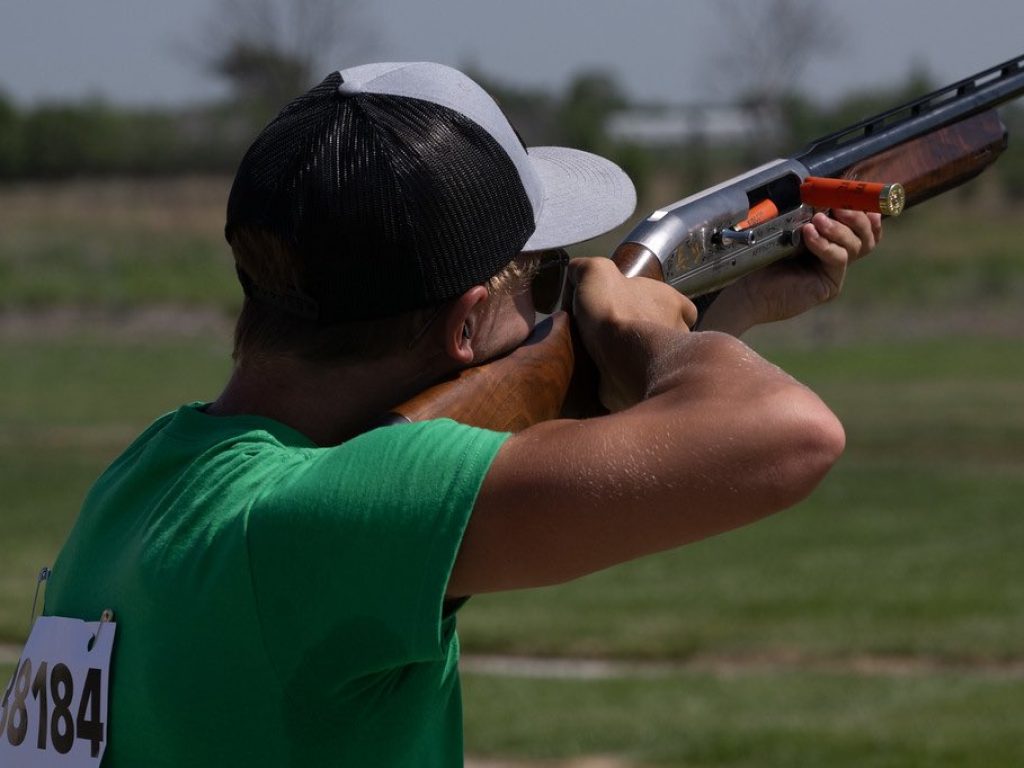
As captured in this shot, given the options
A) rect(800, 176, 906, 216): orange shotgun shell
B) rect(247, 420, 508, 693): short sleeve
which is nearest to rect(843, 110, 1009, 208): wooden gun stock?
rect(800, 176, 906, 216): orange shotgun shell

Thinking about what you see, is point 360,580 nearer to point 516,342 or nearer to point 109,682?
point 109,682

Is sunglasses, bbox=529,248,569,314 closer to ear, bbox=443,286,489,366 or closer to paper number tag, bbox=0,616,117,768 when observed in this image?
ear, bbox=443,286,489,366

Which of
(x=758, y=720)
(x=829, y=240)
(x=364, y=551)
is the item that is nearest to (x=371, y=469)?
(x=364, y=551)

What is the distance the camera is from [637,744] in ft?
24.0

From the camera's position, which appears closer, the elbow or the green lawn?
the elbow

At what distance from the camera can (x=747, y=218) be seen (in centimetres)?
305

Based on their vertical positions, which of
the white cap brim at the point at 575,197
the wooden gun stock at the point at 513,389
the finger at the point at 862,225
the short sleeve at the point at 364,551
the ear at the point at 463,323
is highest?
the finger at the point at 862,225

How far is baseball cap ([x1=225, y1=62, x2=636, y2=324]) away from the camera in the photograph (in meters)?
2.03

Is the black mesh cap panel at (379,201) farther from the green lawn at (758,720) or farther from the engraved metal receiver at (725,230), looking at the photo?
the green lawn at (758,720)

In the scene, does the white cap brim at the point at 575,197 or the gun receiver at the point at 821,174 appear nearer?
the white cap brim at the point at 575,197

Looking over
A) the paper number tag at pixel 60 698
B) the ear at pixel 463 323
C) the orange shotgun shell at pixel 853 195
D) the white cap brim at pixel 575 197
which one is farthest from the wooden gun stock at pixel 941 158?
the paper number tag at pixel 60 698

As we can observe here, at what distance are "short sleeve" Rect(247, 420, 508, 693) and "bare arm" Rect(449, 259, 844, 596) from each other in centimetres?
5

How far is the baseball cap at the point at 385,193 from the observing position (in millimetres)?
2027

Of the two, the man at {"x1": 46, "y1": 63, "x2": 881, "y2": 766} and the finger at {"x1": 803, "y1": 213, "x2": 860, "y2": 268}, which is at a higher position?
the finger at {"x1": 803, "y1": 213, "x2": 860, "y2": 268}
